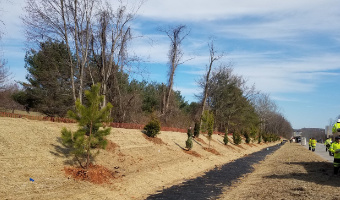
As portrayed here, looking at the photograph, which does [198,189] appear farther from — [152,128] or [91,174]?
[152,128]

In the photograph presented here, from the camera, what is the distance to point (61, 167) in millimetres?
10773

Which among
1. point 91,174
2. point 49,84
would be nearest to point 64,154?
point 91,174

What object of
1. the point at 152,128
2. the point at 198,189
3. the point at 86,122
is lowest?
the point at 198,189

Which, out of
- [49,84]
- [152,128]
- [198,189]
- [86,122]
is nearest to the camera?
[86,122]

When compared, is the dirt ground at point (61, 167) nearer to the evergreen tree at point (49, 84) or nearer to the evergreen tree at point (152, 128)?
the evergreen tree at point (152, 128)

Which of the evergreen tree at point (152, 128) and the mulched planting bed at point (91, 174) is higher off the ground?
the evergreen tree at point (152, 128)

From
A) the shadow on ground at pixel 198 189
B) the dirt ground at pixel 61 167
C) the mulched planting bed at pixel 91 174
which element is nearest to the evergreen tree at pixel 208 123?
the dirt ground at pixel 61 167

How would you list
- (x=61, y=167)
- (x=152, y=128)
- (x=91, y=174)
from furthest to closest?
(x=152, y=128), (x=91, y=174), (x=61, y=167)

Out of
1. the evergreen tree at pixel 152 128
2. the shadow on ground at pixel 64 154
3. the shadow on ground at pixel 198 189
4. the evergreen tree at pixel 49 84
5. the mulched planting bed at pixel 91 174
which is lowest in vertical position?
the shadow on ground at pixel 198 189

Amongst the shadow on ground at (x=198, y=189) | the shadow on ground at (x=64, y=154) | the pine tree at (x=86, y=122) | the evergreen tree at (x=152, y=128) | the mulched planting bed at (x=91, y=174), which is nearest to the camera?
the shadow on ground at (x=198, y=189)

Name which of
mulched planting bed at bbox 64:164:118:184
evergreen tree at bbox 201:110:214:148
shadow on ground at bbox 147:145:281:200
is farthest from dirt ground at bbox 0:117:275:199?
evergreen tree at bbox 201:110:214:148

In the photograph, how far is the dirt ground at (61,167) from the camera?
28.7 ft

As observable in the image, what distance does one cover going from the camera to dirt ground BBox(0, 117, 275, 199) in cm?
874

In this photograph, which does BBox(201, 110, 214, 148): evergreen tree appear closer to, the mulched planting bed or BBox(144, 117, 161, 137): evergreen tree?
BBox(144, 117, 161, 137): evergreen tree
